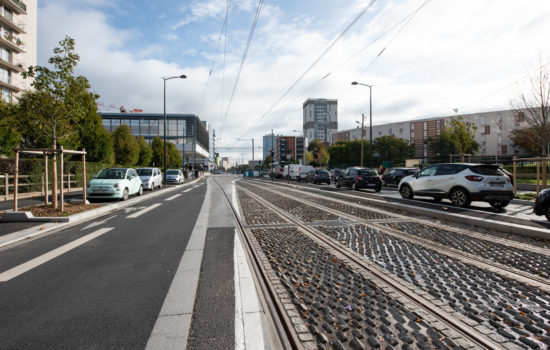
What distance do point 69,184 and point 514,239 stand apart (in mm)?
20827

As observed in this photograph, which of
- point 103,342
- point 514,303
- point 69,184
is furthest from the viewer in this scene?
Result: point 69,184

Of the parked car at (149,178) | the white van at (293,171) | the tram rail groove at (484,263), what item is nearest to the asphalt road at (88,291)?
the tram rail groove at (484,263)

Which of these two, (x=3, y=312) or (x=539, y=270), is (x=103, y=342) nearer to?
(x=3, y=312)

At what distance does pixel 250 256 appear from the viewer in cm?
463

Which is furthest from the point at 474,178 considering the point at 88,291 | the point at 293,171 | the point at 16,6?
the point at 16,6

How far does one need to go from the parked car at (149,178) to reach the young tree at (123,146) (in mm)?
12995

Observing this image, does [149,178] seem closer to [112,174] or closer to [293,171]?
[112,174]

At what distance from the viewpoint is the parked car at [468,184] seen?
A: 955 centimetres

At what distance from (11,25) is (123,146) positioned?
23679 millimetres

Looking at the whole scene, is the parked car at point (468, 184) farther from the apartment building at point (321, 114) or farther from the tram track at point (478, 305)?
the apartment building at point (321, 114)

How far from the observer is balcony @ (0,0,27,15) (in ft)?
119

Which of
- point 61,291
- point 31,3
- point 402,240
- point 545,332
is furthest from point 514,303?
point 31,3

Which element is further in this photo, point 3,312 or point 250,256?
point 250,256

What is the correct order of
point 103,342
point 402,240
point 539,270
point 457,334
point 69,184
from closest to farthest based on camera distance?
point 103,342 < point 457,334 < point 539,270 < point 402,240 < point 69,184
